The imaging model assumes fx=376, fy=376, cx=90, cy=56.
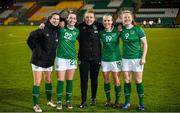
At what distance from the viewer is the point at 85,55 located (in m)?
8.88

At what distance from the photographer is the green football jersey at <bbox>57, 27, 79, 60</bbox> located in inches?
340

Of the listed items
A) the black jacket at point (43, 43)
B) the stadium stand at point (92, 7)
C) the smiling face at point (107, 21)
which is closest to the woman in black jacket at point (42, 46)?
the black jacket at point (43, 43)

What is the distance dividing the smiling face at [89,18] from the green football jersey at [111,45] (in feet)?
1.22

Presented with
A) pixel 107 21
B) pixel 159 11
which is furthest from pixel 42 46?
pixel 159 11

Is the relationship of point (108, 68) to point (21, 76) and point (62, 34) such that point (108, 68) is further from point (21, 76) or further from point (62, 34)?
point (21, 76)

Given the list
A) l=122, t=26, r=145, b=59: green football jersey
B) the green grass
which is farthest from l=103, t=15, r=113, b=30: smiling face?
the green grass

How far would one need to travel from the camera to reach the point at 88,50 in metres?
8.85

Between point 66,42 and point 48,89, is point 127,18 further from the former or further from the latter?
point 48,89

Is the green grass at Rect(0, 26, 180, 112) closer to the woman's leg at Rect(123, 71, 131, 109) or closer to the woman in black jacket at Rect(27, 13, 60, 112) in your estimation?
the woman's leg at Rect(123, 71, 131, 109)

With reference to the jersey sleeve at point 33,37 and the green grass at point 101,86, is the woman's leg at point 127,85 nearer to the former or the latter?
the green grass at point 101,86

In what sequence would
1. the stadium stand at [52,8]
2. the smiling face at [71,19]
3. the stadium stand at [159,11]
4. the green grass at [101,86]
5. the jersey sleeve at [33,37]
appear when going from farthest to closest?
the stadium stand at [52,8]
the stadium stand at [159,11]
the green grass at [101,86]
the smiling face at [71,19]
the jersey sleeve at [33,37]

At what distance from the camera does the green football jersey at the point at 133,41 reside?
8.55 meters

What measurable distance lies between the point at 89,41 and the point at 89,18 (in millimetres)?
541

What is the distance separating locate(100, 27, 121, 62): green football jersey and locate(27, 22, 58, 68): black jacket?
1159mm
